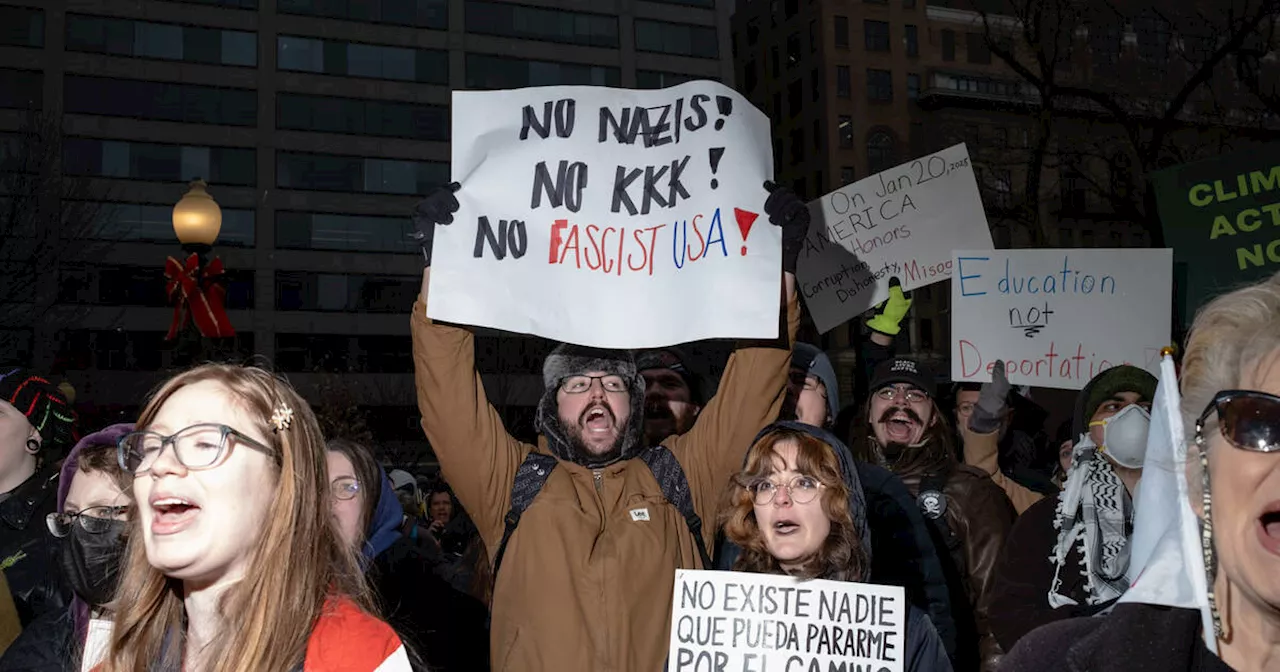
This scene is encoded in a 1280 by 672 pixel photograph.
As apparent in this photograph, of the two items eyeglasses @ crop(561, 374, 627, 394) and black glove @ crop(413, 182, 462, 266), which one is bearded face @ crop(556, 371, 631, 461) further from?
black glove @ crop(413, 182, 462, 266)

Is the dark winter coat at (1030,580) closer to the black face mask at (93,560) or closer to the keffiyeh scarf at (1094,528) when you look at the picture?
the keffiyeh scarf at (1094,528)

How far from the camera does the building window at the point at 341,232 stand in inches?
1887

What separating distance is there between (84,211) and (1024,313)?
1646 cm

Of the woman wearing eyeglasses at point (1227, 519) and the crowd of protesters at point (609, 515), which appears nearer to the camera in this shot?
the woman wearing eyeglasses at point (1227, 519)

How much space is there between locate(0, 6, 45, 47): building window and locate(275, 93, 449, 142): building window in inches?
352

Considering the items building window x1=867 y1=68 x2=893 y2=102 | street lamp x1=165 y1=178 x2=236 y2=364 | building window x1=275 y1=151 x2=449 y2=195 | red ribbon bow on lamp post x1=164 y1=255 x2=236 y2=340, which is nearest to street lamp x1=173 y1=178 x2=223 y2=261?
street lamp x1=165 y1=178 x2=236 y2=364

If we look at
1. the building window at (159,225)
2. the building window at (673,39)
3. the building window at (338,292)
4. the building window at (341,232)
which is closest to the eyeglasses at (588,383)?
the building window at (159,225)

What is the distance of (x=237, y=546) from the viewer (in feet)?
7.07

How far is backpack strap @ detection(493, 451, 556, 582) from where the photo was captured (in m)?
3.68

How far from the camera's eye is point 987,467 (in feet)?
17.4

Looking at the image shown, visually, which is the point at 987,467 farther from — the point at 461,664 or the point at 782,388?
the point at 461,664

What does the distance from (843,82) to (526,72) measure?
18.6 meters

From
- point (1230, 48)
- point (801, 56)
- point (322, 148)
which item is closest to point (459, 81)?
point (322, 148)

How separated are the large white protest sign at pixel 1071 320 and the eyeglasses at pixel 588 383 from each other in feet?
9.29
